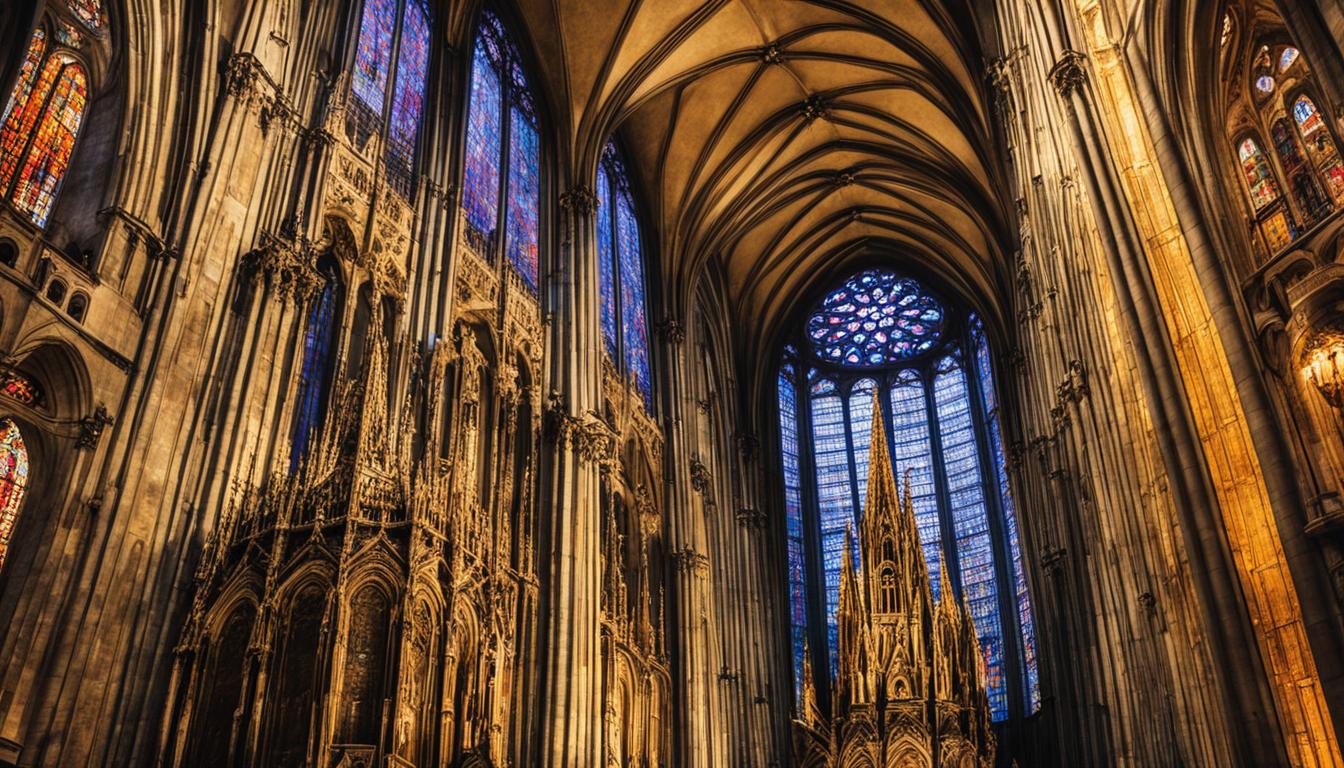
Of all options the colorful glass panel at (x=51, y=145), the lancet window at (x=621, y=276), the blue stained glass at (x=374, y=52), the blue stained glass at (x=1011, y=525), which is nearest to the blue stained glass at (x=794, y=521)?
the blue stained glass at (x=1011, y=525)

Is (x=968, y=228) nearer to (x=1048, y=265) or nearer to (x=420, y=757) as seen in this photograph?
(x=1048, y=265)

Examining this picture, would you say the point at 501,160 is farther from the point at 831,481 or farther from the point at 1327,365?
the point at 831,481

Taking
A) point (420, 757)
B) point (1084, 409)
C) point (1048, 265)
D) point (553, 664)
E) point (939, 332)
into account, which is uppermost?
point (939, 332)

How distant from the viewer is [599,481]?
21656mm

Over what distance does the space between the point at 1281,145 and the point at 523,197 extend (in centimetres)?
1631

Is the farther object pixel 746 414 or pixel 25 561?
pixel 746 414

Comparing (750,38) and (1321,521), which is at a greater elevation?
(750,38)

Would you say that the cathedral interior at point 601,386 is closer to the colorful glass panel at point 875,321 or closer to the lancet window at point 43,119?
the lancet window at point 43,119

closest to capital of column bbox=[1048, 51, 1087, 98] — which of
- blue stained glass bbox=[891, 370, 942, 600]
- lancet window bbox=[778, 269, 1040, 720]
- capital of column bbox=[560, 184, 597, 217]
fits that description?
capital of column bbox=[560, 184, 597, 217]

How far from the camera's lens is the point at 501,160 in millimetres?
23156

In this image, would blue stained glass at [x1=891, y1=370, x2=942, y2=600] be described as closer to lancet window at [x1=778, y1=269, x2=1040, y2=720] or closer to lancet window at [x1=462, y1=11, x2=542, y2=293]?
lancet window at [x1=778, y1=269, x2=1040, y2=720]

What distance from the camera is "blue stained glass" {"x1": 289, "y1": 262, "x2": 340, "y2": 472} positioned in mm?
15117

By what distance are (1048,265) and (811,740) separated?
1221 cm

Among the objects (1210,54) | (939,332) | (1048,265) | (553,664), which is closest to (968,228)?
(939,332)
